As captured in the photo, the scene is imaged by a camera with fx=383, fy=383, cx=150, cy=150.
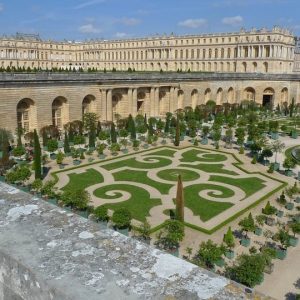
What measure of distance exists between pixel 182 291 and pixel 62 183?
25.5 meters

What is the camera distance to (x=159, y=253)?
16.1 ft

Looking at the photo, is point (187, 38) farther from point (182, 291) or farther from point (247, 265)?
point (182, 291)

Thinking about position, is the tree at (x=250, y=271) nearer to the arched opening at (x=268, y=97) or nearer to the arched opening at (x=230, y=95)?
the arched opening at (x=230, y=95)

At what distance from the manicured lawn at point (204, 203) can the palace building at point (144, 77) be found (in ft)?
79.0

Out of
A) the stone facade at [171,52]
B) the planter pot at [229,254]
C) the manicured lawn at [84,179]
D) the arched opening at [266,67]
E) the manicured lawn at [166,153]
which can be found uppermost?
the stone facade at [171,52]

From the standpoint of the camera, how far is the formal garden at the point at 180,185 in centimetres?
1878

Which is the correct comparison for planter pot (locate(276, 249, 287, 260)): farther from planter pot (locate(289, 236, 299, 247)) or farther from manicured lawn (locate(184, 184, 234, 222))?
manicured lawn (locate(184, 184, 234, 222))

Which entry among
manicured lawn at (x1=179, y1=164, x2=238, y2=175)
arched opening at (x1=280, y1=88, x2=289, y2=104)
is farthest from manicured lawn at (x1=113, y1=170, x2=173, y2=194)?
arched opening at (x1=280, y1=88, x2=289, y2=104)

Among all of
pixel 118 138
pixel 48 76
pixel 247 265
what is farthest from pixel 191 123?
pixel 247 265

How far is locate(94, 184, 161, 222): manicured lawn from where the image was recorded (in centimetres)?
2313

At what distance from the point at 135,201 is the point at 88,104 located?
1123 inches

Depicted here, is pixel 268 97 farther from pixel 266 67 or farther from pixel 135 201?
pixel 135 201

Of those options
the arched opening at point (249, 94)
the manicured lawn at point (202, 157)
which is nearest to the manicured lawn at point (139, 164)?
Answer: the manicured lawn at point (202, 157)

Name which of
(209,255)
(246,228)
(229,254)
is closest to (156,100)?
(246,228)
